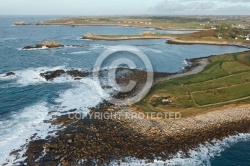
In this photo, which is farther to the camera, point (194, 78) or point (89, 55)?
point (89, 55)

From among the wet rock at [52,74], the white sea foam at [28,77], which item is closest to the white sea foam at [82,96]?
the wet rock at [52,74]

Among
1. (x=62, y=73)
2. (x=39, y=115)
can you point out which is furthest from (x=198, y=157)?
(x=62, y=73)

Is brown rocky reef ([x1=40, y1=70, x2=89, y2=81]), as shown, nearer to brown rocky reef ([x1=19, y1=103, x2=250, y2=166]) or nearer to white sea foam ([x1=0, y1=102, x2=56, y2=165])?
white sea foam ([x1=0, y1=102, x2=56, y2=165])

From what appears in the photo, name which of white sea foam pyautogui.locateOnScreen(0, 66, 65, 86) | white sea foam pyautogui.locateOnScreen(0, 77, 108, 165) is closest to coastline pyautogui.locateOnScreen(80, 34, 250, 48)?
white sea foam pyautogui.locateOnScreen(0, 66, 65, 86)

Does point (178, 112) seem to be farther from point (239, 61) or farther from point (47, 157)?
point (239, 61)

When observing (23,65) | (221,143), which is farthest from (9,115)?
(23,65)
